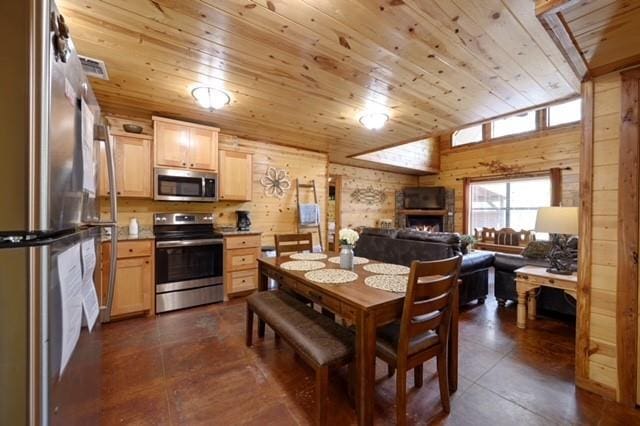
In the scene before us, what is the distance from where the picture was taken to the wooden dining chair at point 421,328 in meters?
1.41

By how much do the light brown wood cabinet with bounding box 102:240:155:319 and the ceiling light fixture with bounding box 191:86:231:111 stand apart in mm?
1656

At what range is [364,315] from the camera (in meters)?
1.38

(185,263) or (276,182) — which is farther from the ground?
(276,182)

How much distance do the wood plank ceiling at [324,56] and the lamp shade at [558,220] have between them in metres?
1.11

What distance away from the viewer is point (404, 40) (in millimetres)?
1837

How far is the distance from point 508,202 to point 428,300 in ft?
20.8

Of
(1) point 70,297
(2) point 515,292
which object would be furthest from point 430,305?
(2) point 515,292

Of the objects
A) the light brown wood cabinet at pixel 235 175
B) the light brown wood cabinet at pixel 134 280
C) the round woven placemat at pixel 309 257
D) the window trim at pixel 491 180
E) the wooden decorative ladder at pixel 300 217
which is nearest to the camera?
the round woven placemat at pixel 309 257

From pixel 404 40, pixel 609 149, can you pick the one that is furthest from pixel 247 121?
pixel 609 149

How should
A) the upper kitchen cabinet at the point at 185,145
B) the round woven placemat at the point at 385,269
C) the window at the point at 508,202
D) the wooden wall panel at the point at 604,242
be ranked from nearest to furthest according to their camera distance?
the wooden wall panel at the point at 604,242 → the round woven placemat at the point at 385,269 → the upper kitchen cabinet at the point at 185,145 → the window at the point at 508,202

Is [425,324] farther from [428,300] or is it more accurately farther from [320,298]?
[320,298]

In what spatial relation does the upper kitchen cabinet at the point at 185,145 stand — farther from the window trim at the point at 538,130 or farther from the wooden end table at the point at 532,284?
the window trim at the point at 538,130

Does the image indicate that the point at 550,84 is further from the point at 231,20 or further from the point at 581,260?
the point at 231,20

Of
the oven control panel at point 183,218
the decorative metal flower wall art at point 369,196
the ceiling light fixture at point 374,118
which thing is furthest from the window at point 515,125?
the oven control panel at point 183,218
